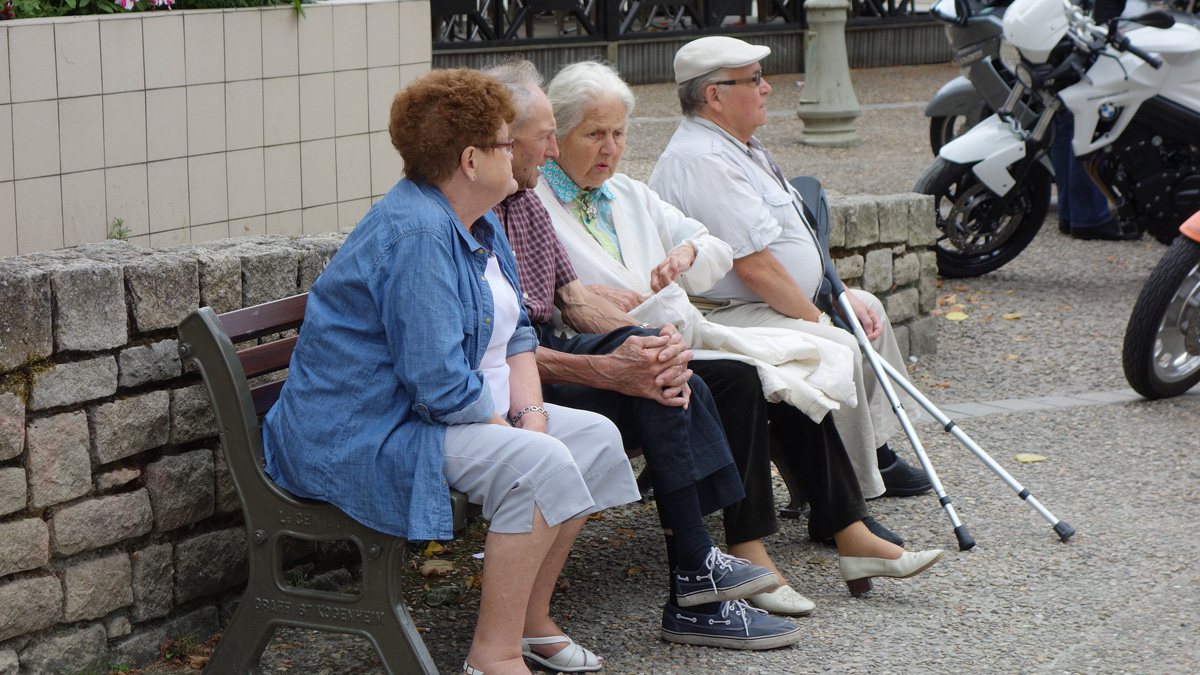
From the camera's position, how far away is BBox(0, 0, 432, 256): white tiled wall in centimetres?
489

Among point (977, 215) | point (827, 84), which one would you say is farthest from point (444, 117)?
point (827, 84)

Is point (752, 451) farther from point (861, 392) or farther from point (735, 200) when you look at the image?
point (735, 200)

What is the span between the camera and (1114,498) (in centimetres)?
427

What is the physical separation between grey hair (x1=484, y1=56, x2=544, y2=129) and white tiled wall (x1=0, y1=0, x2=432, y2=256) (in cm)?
231

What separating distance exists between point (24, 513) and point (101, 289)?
0.49m

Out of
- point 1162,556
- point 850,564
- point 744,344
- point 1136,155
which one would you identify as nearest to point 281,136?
point 744,344

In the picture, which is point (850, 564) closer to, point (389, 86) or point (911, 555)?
point (911, 555)

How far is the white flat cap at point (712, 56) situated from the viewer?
13.1 feet

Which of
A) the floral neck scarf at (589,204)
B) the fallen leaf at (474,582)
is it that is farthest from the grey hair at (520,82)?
the fallen leaf at (474,582)

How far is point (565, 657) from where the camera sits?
120 inches

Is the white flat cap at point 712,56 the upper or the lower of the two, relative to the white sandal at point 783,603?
upper

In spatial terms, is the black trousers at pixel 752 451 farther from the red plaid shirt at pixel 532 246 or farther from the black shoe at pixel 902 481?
the black shoe at pixel 902 481

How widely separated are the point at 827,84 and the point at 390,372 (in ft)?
27.9

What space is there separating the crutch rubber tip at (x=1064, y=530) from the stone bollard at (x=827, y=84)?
7.11 metres
